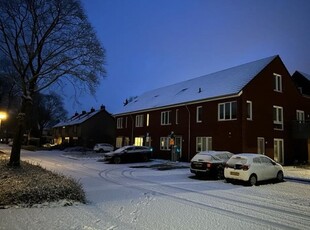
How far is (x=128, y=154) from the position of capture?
27.2 m

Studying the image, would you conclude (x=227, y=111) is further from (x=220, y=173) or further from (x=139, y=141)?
(x=139, y=141)

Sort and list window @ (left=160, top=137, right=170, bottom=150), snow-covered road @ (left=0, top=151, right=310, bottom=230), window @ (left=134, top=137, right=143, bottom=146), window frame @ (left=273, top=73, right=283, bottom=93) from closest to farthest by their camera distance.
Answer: snow-covered road @ (left=0, top=151, right=310, bottom=230)
window frame @ (left=273, top=73, right=283, bottom=93)
window @ (left=160, top=137, right=170, bottom=150)
window @ (left=134, top=137, right=143, bottom=146)

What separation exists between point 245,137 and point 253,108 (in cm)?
291

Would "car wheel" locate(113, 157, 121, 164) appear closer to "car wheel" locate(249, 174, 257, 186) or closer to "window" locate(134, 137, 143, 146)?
"window" locate(134, 137, 143, 146)

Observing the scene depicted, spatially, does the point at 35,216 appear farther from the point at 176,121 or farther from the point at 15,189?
the point at 176,121

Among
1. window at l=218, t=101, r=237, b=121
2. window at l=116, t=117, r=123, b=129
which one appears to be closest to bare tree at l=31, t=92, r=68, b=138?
window at l=116, t=117, r=123, b=129

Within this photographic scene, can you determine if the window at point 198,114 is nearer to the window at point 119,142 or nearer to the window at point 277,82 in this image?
the window at point 277,82

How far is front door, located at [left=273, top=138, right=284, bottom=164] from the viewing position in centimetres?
2649

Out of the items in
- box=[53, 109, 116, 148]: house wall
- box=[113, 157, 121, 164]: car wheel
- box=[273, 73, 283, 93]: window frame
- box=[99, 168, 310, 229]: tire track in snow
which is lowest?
box=[99, 168, 310, 229]: tire track in snow

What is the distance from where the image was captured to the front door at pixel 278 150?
26494 mm

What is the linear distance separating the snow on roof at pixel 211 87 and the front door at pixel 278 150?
6.31 metres

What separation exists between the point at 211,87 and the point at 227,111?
4702 millimetres

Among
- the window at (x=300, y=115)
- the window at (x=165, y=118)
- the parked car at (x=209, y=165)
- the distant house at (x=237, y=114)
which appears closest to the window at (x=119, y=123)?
the distant house at (x=237, y=114)

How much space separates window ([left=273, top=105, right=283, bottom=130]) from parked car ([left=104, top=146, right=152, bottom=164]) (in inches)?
471
